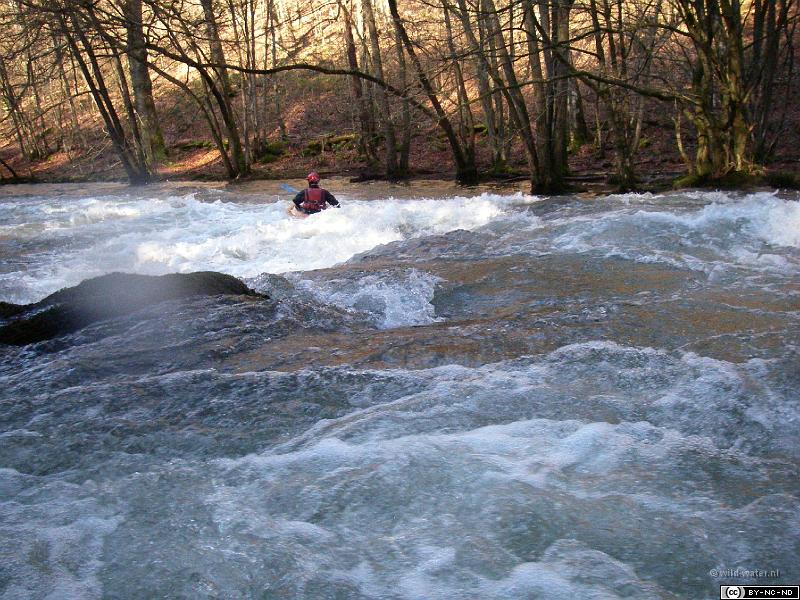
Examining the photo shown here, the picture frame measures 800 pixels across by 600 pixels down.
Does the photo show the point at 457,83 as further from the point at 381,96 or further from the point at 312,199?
the point at 312,199

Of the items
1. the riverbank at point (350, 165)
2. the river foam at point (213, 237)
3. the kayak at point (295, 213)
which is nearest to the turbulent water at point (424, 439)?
the river foam at point (213, 237)

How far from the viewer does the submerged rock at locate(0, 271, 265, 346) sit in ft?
19.0

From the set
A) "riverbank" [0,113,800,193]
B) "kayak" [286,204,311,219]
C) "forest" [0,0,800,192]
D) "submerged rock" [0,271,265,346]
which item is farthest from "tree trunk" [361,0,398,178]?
"submerged rock" [0,271,265,346]

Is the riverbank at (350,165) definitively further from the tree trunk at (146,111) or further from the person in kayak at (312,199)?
the person in kayak at (312,199)

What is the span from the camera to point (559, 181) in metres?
14.2

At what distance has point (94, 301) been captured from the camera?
20.1 feet

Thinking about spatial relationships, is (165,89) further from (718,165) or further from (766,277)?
(766,277)

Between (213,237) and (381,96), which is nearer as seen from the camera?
A: (213,237)

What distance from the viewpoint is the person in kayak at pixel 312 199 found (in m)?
13.2

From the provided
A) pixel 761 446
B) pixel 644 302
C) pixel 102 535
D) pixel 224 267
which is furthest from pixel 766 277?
pixel 224 267

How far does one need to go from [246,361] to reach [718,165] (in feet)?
33.1

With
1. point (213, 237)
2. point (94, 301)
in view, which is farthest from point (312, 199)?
point (94, 301)

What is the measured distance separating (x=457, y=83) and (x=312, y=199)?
6.02 metres

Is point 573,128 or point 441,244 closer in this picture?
point 441,244
